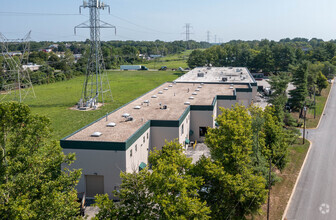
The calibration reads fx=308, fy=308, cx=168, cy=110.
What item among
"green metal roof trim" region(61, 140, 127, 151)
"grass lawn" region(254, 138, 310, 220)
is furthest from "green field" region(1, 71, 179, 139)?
"grass lawn" region(254, 138, 310, 220)

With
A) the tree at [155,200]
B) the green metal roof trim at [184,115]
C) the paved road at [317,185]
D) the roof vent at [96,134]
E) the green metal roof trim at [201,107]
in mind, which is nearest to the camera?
the tree at [155,200]

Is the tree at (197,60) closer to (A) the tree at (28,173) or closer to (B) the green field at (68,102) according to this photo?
(B) the green field at (68,102)

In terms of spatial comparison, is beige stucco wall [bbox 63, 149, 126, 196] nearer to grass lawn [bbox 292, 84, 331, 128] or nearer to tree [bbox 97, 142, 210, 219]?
tree [bbox 97, 142, 210, 219]

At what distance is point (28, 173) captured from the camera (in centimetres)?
1536

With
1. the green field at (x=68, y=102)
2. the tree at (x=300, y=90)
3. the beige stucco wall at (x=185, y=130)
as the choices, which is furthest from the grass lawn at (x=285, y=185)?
the green field at (x=68, y=102)

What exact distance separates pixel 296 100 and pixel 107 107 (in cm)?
3759

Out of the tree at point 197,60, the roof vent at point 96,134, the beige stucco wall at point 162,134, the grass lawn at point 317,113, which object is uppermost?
the tree at point 197,60

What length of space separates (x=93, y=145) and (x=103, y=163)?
1764mm

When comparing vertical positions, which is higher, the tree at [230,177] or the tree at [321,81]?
the tree at [321,81]

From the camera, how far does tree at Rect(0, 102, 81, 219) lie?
46.8ft

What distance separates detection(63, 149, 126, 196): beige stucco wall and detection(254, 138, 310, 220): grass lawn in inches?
475

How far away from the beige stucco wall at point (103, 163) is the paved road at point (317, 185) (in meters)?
14.5

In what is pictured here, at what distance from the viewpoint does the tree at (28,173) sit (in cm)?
1427

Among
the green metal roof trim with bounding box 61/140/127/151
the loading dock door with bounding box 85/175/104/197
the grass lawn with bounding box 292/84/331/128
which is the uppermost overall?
the green metal roof trim with bounding box 61/140/127/151
